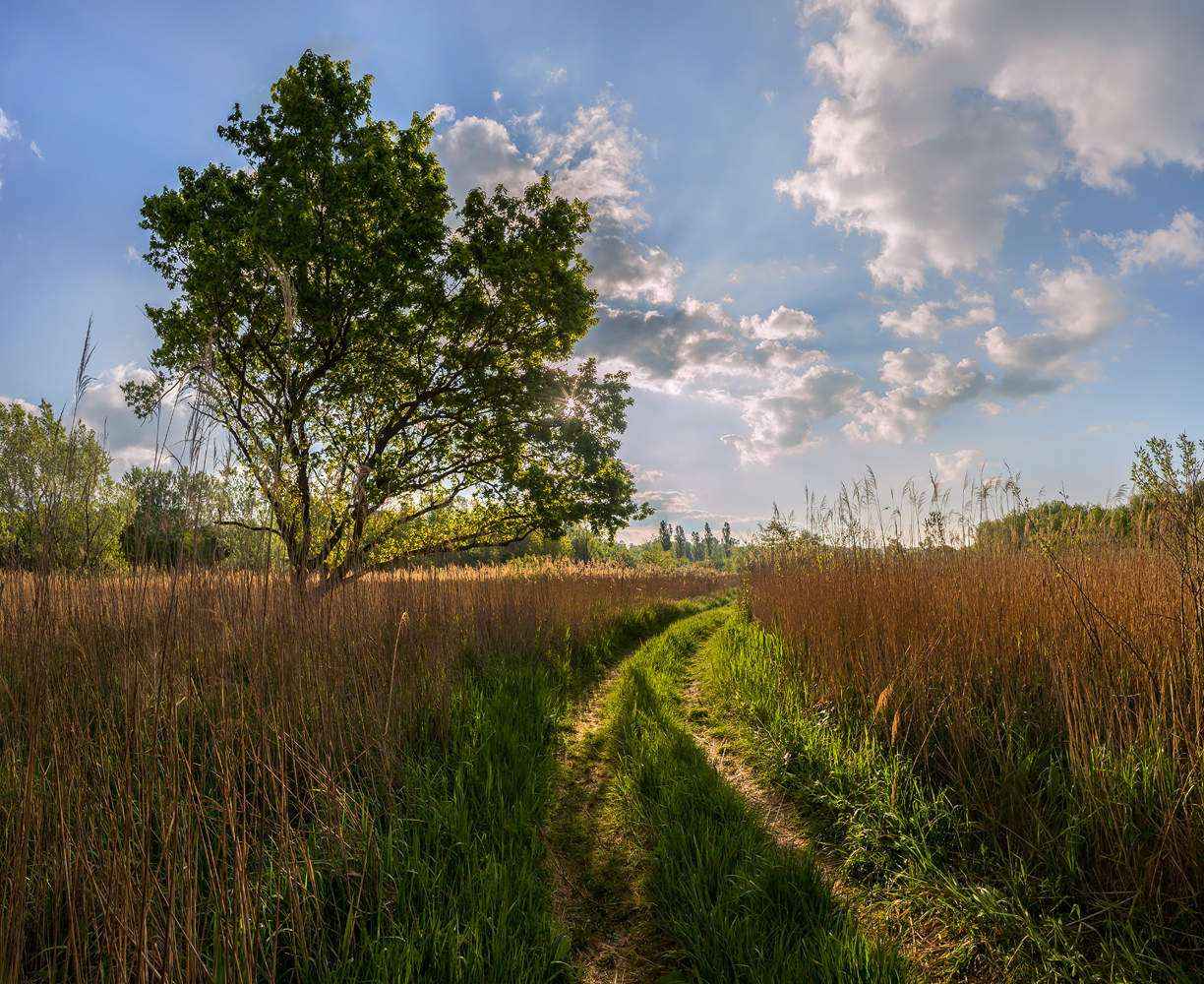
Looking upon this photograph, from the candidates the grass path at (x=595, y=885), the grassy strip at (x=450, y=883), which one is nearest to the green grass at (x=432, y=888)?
the grassy strip at (x=450, y=883)

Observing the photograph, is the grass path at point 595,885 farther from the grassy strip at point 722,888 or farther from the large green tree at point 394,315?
the large green tree at point 394,315

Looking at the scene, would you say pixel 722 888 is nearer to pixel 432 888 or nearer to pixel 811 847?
pixel 811 847

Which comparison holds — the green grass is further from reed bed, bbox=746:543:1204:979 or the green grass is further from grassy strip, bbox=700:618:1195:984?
reed bed, bbox=746:543:1204:979

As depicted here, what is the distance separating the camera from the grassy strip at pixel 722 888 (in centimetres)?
214

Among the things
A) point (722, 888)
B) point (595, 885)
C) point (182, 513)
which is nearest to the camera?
point (182, 513)

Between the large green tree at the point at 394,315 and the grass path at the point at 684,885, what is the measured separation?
6.09 m

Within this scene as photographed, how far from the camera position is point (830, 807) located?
3379mm

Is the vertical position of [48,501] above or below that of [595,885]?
above

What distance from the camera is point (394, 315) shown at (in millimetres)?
9820

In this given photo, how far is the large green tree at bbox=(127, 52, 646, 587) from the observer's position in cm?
882

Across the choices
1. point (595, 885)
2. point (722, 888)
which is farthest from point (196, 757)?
point (722, 888)

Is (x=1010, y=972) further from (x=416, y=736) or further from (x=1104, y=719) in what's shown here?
(x=416, y=736)

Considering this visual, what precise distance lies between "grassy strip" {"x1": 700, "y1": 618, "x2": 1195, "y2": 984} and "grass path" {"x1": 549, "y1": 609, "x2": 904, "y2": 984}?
39 centimetres

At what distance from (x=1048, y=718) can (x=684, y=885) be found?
2.60m
